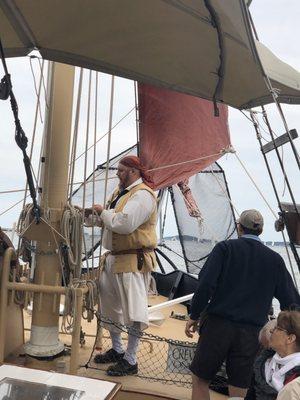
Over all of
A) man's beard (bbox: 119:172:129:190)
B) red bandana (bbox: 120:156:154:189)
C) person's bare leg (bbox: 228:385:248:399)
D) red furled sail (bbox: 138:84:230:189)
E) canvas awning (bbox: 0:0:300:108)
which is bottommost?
person's bare leg (bbox: 228:385:248:399)

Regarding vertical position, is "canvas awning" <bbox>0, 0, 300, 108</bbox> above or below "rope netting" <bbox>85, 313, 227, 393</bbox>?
above

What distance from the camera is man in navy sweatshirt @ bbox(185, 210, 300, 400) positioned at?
2617 mm

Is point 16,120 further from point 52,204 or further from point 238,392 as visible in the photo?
point 238,392

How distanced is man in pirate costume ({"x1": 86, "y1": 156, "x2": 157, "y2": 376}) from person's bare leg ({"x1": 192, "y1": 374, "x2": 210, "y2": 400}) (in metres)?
0.54

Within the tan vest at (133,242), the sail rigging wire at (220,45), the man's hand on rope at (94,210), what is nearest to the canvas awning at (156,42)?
the sail rigging wire at (220,45)

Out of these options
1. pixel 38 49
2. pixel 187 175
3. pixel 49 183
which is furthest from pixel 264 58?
pixel 187 175

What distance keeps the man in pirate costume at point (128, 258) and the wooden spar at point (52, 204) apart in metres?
0.27

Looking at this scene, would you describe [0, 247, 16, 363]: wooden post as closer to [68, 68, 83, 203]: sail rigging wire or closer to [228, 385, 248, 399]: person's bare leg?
[68, 68, 83, 203]: sail rigging wire

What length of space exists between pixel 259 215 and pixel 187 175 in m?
4.39

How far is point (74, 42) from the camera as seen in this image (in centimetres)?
279

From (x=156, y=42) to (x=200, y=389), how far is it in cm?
193

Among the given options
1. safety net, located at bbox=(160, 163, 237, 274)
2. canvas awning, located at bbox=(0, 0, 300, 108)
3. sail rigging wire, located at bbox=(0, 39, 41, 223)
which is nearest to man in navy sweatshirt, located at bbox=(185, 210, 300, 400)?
canvas awning, located at bbox=(0, 0, 300, 108)

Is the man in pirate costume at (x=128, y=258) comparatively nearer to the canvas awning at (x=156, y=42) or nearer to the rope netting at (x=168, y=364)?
the rope netting at (x=168, y=364)

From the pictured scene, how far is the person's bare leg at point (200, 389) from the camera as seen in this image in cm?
264
